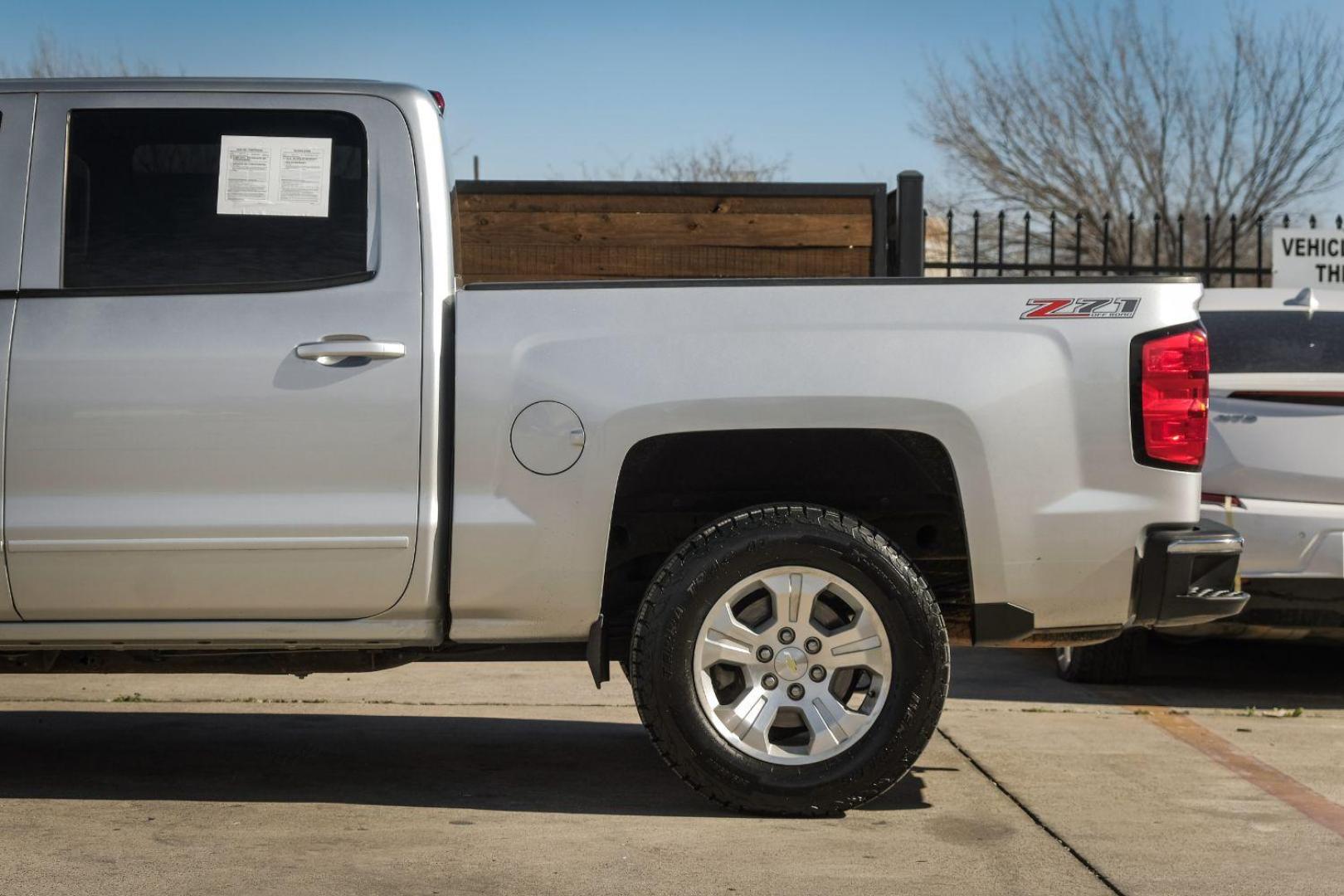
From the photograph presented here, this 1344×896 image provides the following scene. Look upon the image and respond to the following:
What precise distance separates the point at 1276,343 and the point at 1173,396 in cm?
225

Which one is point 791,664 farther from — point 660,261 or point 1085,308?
point 660,261

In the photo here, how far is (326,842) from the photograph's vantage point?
4.23 m

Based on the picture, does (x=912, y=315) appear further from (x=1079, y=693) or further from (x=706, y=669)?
(x=1079, y=693)

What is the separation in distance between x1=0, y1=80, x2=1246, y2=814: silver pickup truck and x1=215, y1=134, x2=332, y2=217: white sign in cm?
2

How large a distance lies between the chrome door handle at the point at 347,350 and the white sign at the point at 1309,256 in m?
8.61

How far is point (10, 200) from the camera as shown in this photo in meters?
4.56

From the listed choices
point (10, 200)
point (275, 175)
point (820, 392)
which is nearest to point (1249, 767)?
point (820, 392)

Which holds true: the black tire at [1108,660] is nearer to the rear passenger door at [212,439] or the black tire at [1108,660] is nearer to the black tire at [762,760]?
the black tire at [762,760]

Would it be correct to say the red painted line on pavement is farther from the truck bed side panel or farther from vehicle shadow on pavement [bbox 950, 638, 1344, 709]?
the truck bed side panel

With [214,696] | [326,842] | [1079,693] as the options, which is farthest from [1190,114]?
[326,842]

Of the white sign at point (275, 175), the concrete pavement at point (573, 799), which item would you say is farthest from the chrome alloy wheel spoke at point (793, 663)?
the white sign at point (275, 175)

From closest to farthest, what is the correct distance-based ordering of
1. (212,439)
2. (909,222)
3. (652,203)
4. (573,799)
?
(212,439)
(573,799)
(909,222)
(652,203)

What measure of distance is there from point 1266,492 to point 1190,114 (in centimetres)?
1897

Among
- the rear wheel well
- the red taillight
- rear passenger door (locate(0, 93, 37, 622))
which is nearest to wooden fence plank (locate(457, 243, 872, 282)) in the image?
the rear wheel well
